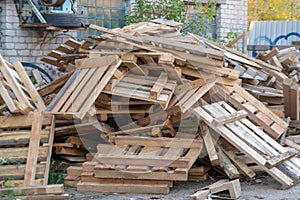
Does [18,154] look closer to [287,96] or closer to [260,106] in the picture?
[260,106]

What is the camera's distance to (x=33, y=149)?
22.9 feet

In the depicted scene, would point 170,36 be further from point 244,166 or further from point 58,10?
point 58,10

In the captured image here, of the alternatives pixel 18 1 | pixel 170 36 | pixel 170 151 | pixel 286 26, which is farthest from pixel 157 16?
pixel 286 26

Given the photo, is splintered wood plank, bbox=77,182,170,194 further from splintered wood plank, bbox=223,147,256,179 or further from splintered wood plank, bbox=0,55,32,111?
splintered wood plank, bbox=0,55,32,111

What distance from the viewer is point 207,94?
7.80 metres

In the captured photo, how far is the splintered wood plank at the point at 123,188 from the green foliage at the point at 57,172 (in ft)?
1.75

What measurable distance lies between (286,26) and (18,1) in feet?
34.1

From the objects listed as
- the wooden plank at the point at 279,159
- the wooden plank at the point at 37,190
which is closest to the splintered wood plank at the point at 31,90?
the wooden plank at the point at 37,190

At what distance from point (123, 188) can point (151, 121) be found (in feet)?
3.75

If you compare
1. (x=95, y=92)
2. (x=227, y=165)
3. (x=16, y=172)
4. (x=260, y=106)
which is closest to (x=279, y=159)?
(x=227, y=165)

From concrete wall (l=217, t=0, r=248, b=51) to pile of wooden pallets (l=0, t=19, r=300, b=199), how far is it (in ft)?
24.5

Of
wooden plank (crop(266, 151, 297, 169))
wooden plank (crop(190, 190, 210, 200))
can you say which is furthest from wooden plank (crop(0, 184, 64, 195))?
wooden plank (crop(266, 151, 297, 169))

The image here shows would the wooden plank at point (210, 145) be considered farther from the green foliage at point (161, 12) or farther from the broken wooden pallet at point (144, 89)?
the green foliage at point (161, 12)

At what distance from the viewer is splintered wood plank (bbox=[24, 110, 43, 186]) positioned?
673 centimetres
